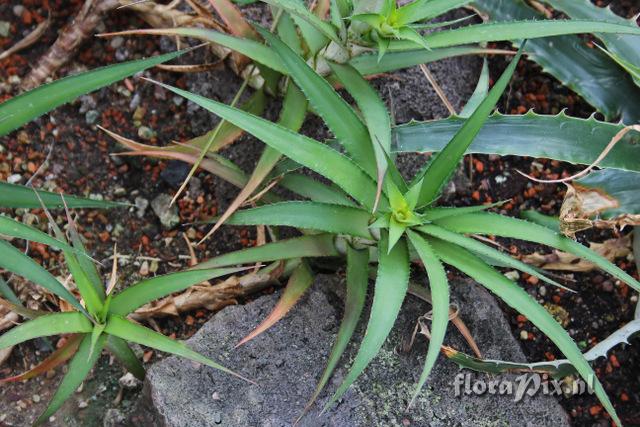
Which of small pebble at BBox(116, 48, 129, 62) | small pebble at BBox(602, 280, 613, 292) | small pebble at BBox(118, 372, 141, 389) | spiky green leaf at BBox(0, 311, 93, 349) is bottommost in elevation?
small pebble at BBox(118, 372, 141, 389)

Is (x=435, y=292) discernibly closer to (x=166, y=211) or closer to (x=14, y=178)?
(x=166, y=211)

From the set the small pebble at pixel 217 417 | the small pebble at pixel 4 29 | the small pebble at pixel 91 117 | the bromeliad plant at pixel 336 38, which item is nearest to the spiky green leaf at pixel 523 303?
the bromeliad plant at pixel 336 38

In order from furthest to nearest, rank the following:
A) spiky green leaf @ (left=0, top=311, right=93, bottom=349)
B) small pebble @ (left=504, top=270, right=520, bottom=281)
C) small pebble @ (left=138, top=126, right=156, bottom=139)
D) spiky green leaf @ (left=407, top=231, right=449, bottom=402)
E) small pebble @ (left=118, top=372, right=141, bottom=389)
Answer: small pebble @ (left=138, top=126, right=156, bottom=139)
small pebble @ (left=504, top=270, right=520, bottom=281)
small pebble @ (left=118, top=372, right=141, bottom=389)
spiky green leaf @ (left=0, top=311, right=93, bottom=349)
spiky green leaf @ (left=407, top=231, right=449, bottom=402)

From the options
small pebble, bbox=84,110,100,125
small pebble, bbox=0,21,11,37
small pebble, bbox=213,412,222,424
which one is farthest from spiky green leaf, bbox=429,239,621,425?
small pebble, bbox=0,21,11,37

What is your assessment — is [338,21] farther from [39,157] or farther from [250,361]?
[39,157]

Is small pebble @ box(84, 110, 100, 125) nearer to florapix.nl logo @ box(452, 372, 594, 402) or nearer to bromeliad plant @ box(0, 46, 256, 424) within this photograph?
bromeliad plant @ box(0, 46, 256, 424)

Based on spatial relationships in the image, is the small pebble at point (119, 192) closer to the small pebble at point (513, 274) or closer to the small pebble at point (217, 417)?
the small pebble at point (217, 417)
